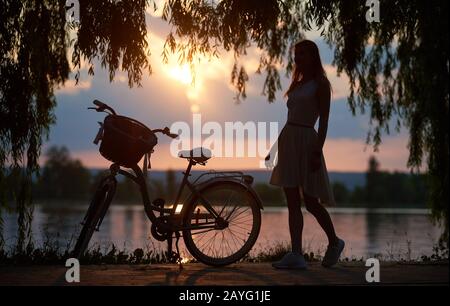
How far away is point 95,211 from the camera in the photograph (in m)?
6.23

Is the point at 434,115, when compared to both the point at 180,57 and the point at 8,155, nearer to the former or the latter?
the point at 180,57

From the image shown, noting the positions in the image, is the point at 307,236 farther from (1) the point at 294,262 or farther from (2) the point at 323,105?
(2) the point at 323,105

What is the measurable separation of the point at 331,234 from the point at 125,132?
6.94 ft

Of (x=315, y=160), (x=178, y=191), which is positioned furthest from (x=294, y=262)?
(x=178, y=191)

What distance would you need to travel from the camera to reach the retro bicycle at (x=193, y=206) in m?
6.19

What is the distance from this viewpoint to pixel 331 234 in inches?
249

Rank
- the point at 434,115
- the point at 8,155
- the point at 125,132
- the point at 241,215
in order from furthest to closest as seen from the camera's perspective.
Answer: the point at 8,155 < the point at 241,215 < the point at 125,132 < the point at 434,115

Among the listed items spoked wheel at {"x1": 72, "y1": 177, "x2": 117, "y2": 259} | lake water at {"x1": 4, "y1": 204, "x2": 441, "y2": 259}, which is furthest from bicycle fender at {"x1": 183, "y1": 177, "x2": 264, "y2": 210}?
lake water at {"x1": 4, "y1": 204, "x2": 441, "y2": 259}

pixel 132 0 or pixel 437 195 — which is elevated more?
pixel 132 0

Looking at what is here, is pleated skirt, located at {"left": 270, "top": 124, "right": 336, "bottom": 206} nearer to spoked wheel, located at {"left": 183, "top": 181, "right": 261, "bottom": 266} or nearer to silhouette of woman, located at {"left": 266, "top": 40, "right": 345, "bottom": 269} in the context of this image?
silhouette of woman, located at {"left": 266, "top": 40, "right": 345, "bottom": 269}

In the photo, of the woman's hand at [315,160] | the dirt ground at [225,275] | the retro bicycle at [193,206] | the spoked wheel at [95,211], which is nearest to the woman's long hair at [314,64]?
the woman's hand at [315,160]

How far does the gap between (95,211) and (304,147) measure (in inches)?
78.7

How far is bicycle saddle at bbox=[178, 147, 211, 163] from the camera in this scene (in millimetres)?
6449
